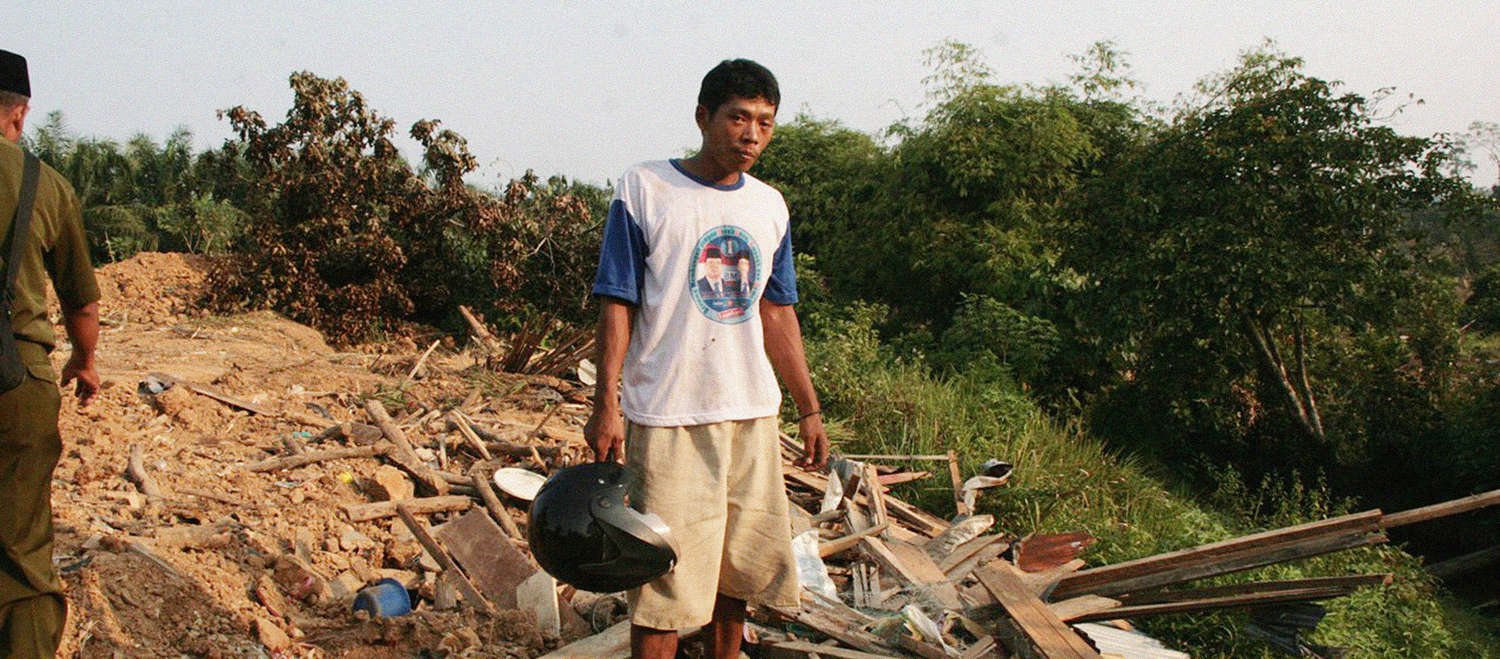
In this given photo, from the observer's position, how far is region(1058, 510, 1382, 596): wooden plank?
4375mm

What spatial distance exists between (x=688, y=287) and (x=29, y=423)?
1.75 m

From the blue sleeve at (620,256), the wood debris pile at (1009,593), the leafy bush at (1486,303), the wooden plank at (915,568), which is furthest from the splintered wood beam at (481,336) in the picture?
the leafy bush at (1486,303)

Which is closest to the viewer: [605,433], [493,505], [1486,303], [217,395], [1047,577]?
[605,433]

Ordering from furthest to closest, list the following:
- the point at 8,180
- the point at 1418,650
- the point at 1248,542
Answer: the point at 1418,650, the point at 1248,542, the point at 8,180

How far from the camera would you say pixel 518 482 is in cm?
532

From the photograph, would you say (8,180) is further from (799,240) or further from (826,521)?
(799,240)

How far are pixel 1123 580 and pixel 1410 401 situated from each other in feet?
32.5

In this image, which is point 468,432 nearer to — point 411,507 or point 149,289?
point 411,507

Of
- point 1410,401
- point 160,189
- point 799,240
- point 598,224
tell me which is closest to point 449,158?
point 598,224

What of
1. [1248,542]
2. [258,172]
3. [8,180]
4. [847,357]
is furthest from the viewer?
[258,172]

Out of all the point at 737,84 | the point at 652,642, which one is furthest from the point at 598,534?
the point at 737,84

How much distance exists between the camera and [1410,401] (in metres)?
12.3

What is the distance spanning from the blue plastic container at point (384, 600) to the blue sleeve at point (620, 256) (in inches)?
73.7

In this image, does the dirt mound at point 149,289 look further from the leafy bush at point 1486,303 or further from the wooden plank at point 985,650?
the leafy bush at point 1486,303
